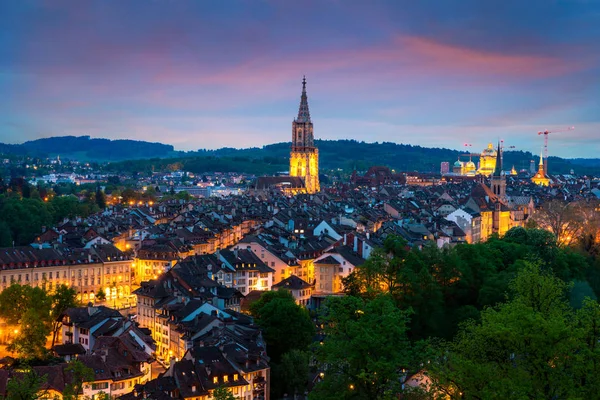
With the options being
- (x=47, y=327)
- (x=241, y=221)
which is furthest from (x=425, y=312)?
(x=241, y=221)

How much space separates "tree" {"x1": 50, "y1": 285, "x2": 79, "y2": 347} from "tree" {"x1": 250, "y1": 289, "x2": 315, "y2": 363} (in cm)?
1491

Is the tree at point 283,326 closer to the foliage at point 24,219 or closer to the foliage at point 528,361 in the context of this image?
the foliage at point 528,361

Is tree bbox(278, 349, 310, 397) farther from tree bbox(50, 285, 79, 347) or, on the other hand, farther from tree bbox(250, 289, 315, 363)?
tree bbox(50, 285, 79, 347)

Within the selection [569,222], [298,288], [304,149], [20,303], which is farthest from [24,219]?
[304,149]

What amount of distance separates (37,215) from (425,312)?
7401 cm

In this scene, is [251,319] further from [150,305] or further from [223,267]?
[223,267]

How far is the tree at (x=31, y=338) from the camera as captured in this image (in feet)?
170

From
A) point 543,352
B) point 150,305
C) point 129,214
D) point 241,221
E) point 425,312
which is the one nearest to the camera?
point 543,352

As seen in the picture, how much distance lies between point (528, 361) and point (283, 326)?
2808 centimetres

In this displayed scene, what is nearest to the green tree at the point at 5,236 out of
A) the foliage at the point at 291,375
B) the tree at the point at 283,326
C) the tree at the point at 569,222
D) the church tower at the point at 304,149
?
the tree at the point at 283,326

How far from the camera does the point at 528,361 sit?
26.6 m

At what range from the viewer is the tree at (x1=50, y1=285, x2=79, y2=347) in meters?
59.1

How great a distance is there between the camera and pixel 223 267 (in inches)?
2726

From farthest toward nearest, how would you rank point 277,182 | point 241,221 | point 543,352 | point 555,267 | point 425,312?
point 277,182 → point 241,221 → point 555,267 → point 425,312 → point 543,352
